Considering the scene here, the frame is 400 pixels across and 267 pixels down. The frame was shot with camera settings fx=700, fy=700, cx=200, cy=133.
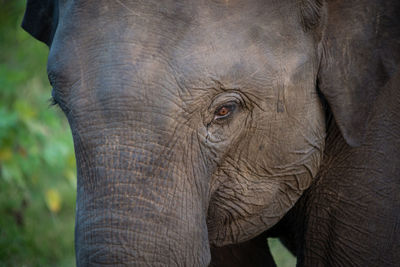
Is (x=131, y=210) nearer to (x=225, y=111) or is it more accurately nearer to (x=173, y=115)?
(x=173, y=115)

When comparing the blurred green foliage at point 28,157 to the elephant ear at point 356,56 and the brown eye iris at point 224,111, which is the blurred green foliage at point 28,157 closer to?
the brown eye iris at point 224,111

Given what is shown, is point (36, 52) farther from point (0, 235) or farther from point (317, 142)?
point (317, 142)

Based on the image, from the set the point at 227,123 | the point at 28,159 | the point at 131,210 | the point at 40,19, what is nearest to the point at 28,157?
the point at 28,159

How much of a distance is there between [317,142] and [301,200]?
414 mm

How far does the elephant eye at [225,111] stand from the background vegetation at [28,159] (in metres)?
2.66

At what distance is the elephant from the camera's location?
2.52m

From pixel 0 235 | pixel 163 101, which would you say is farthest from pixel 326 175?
pixel 0 235

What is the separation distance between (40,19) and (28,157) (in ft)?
8.59

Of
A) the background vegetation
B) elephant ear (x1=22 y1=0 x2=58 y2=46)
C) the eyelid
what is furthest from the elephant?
the background vegetation

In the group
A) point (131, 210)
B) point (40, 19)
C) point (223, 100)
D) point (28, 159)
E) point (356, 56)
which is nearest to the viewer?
point (131, 210)

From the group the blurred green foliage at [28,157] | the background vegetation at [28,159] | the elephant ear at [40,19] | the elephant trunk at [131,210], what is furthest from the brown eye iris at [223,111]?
the blurred green foliage at [28,157]

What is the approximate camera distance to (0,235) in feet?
17.9

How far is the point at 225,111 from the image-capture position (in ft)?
8.94

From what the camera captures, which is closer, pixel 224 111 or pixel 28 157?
pixel 224 111
